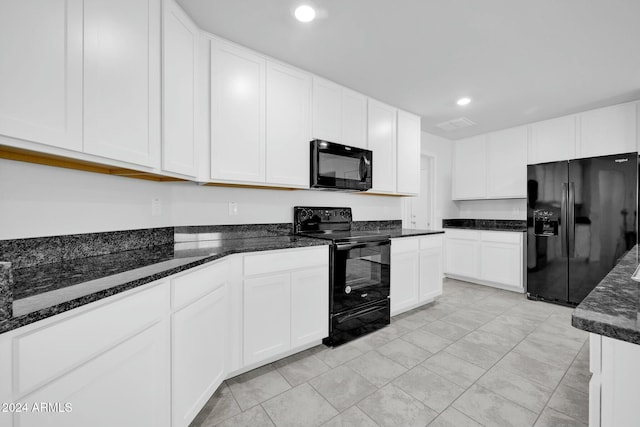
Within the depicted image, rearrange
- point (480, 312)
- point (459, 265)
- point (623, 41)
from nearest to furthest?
point (623, 41) < point (480, 312) < point (459, 265)

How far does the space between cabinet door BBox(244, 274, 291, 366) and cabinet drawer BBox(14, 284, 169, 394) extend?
755mm

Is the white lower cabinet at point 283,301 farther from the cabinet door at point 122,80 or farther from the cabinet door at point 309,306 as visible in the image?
the cabinet door at point 122,80

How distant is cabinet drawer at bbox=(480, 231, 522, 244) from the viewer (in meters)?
3.70

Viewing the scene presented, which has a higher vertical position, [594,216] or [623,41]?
[623,41]

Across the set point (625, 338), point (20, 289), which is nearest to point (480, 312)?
point (625, 338)

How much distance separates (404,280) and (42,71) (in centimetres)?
301

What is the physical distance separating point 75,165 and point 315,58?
6.27 feet

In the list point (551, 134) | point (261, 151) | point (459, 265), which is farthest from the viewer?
point (459, 265)

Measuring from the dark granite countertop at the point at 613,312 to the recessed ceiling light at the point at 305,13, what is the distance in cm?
206

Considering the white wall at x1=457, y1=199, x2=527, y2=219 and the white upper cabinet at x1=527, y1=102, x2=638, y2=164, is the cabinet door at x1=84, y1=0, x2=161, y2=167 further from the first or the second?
the white wall at x1=457, y1=199, x2=527, y2=219

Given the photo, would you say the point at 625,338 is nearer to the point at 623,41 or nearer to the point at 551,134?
the point at 623,41

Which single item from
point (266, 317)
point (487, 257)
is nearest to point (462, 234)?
point (487, 257)

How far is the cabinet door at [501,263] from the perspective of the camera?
145 inches

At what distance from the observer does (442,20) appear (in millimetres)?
1816
